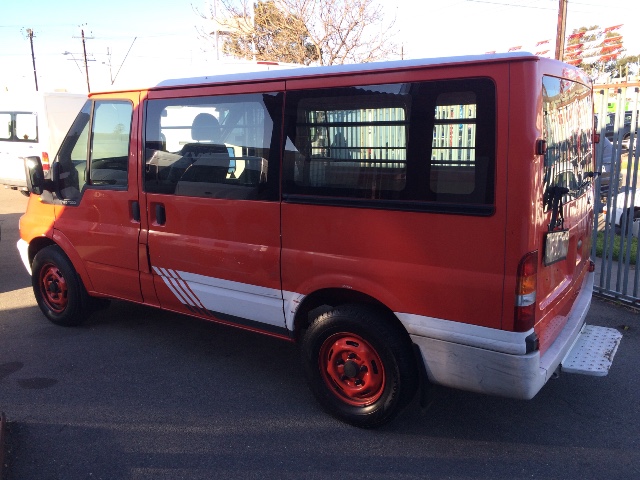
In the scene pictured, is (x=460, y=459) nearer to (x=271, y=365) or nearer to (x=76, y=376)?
(x=271, y=365)

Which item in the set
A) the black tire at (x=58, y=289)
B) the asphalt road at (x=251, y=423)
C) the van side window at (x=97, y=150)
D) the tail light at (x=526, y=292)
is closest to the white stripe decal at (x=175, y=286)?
the asphalt road at (x=251, y=423)

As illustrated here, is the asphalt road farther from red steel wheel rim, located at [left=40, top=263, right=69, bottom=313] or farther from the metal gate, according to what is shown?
the metal gate

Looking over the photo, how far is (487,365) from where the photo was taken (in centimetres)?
314

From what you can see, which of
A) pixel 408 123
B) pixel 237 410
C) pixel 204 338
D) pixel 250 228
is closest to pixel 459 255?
pixel 408 123

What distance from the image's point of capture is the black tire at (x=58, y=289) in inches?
210

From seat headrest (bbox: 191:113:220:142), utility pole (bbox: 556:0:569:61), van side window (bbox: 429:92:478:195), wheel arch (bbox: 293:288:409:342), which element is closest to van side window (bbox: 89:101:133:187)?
seat headrest (bbox: 191:113:220:142)

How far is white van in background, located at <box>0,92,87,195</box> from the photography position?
48.5ft

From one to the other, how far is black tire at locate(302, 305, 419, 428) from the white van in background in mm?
12707

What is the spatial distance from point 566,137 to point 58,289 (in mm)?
4603

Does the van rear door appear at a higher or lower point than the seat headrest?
lower

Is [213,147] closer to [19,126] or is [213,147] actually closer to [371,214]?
[371,214]

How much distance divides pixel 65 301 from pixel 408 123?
12.7ft

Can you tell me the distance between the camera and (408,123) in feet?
10.7

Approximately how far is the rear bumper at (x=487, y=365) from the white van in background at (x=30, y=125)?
13.4m
